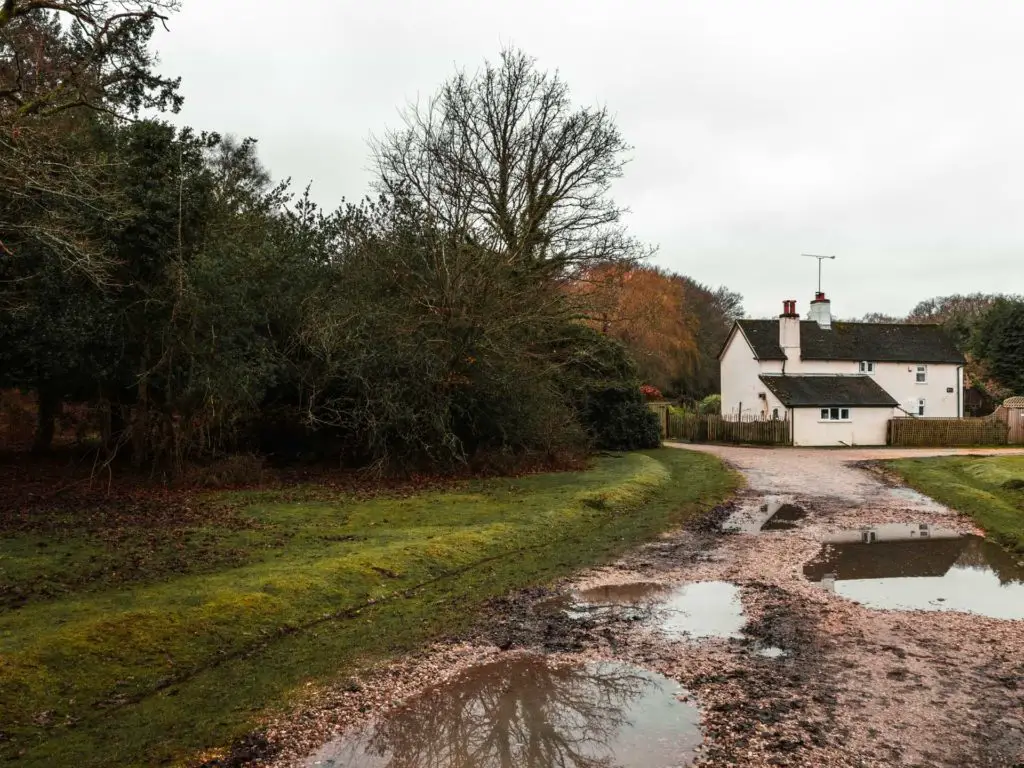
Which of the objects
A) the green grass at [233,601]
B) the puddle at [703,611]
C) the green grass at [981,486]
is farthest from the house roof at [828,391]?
the puddle at [703,611]

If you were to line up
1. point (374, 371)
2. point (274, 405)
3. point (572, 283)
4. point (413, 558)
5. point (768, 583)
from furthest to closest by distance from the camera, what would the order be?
point (572, 283), point (274, 405), point (374, 371), point (413, 558), point (768, 583)

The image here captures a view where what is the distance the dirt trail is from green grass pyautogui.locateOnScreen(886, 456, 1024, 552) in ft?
22.6

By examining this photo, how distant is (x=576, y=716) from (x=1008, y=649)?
→ 5.41 meters

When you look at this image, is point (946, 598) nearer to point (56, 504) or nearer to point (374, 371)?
point (374, 371)

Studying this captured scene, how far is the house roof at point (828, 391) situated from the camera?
42.6 m

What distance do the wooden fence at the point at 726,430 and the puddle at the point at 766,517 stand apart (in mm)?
22039

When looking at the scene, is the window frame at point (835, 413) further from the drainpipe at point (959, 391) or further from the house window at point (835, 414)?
the drainpipe at point (959, 391)

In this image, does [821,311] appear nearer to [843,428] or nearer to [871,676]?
[843,428]

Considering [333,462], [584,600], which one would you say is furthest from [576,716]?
[333,462]

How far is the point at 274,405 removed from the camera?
83.0 ft

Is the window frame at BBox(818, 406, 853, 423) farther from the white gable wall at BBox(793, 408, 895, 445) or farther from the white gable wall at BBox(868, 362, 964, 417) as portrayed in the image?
the white gable wall at BBox(868, 362, 964, 417)

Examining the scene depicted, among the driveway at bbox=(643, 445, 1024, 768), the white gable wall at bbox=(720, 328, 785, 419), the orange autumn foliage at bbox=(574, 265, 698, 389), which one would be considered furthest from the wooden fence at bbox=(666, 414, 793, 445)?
the driveway at bbox=(643, 445, 1024, 768)

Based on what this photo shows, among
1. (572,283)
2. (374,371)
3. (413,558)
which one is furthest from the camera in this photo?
(572,283)

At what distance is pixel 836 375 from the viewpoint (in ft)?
153
